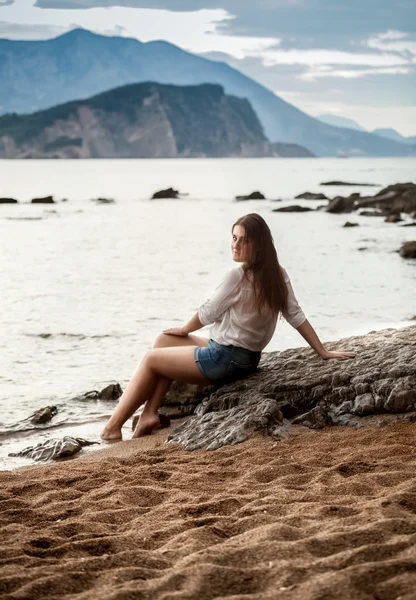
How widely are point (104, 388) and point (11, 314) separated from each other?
603 centimetres

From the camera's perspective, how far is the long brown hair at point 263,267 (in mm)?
6242

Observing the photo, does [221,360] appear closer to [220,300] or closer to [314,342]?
[220,300]

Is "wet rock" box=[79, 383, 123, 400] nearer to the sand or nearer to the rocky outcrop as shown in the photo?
the sand

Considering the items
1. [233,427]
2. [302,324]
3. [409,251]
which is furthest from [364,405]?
[409,251]

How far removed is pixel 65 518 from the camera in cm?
431

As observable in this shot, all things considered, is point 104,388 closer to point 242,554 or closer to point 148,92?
point 242,554

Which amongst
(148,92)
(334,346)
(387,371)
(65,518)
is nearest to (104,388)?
(334,346)

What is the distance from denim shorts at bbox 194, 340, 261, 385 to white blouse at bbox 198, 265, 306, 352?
2.4 inches

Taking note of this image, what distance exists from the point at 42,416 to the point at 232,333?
99.1 inches

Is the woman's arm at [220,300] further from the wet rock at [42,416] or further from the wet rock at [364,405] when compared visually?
the wet rock at [42,416]

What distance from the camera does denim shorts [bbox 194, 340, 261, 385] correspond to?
6605 millimetres

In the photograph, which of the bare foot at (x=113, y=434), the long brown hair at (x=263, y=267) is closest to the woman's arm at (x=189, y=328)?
the long brown hair at (x=263, y=267)

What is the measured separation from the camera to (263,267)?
6.30m

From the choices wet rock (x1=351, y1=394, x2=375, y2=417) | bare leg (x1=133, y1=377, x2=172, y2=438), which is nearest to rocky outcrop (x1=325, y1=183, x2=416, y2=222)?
bare leg (x1=133, y1=377, x2=172, y2=438)
